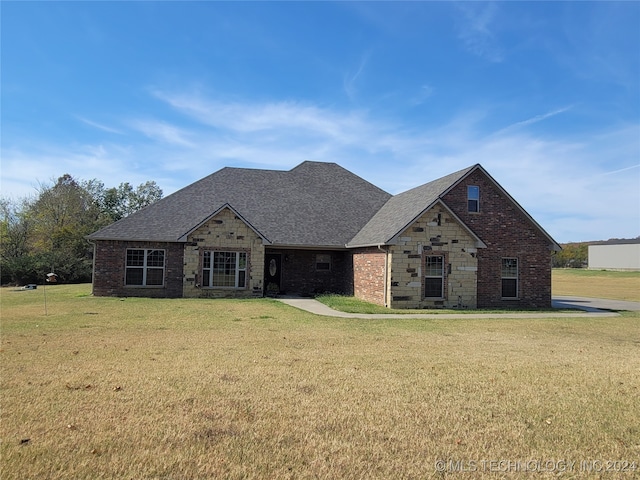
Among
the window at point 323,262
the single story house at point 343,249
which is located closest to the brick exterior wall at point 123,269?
the single story house at point 343,249

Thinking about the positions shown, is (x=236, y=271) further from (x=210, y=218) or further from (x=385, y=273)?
(x=385, y=273)

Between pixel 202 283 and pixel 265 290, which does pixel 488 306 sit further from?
pixel 202 283

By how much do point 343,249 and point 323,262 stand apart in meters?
1.64

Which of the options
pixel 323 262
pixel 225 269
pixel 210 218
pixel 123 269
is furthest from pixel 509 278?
pixel 123 269

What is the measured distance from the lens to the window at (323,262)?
84.6 feet

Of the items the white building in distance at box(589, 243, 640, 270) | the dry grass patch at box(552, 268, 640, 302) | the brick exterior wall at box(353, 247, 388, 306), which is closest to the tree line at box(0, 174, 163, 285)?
the brick exterior wall at box(353, 247, 388, 306)

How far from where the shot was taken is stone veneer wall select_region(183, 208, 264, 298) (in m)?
22.4

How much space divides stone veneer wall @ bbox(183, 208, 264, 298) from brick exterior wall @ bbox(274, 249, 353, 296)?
2.46 meters

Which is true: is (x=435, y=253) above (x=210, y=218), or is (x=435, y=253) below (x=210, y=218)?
below

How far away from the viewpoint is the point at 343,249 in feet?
81.5

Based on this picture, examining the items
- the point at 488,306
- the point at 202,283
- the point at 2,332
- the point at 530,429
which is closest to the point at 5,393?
the point at 2,332

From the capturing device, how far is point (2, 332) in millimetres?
10922

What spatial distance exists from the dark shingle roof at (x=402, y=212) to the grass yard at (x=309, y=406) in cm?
889

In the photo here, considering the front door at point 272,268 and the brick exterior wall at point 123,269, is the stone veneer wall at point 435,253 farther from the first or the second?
the brick exterior wall at point 123,269
